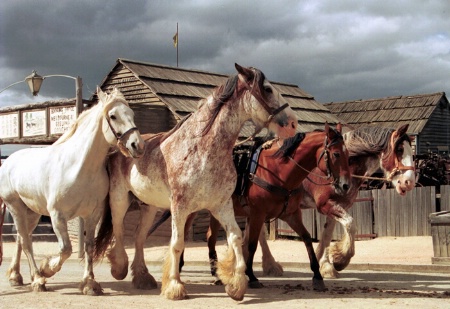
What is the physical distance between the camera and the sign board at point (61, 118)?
14.6 meters

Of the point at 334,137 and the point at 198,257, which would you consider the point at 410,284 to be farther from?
the point at 198,257

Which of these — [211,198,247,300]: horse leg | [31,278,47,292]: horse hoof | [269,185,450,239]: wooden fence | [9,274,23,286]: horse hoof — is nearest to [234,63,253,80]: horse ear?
[211,198,247,300]: horse leg

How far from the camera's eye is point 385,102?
115ft

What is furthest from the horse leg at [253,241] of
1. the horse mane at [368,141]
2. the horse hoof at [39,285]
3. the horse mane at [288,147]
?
the horse hoof at [39,285]

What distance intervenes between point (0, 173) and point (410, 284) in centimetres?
615

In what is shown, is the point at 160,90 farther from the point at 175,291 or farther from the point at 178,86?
the point at 175,291

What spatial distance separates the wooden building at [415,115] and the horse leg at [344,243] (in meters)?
23.2

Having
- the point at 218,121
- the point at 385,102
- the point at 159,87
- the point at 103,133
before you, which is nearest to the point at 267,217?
the point at 218,121

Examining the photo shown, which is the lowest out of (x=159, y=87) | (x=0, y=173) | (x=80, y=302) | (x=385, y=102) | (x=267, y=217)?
(x=80, y=302)

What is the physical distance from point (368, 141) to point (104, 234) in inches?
171

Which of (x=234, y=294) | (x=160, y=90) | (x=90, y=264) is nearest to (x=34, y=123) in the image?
(x=160, y=90)

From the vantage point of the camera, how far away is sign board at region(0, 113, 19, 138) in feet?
52.1

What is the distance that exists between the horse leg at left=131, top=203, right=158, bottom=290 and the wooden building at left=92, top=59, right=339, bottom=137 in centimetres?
748

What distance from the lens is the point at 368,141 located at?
9797mm
